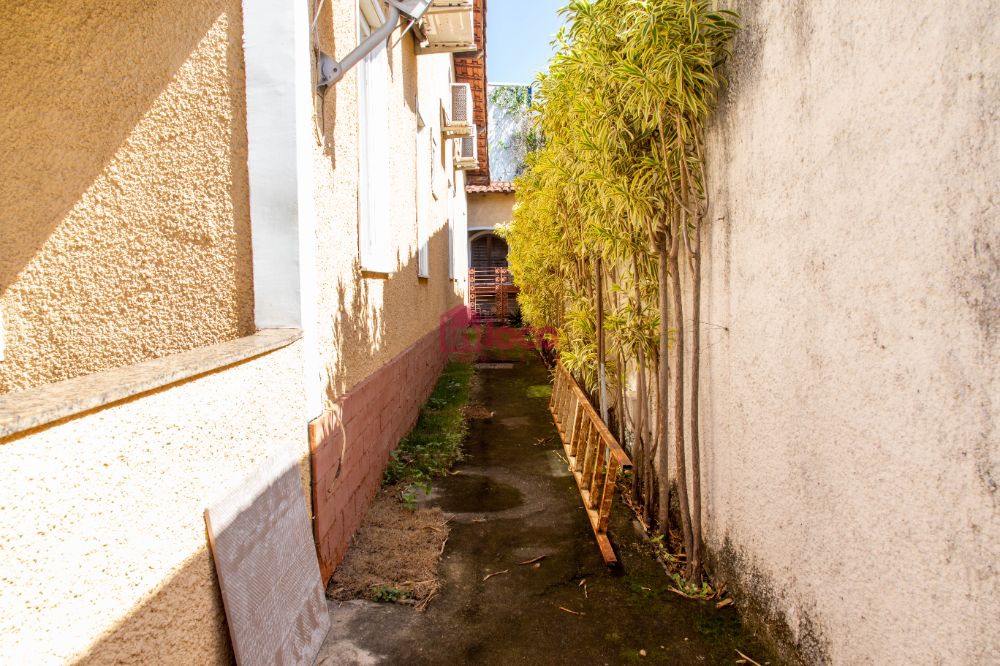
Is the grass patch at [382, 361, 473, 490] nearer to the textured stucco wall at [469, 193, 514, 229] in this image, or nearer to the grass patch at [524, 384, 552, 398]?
the grass patch at [524, 384, 552, 398]

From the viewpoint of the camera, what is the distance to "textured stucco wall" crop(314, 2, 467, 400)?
2.95 meters

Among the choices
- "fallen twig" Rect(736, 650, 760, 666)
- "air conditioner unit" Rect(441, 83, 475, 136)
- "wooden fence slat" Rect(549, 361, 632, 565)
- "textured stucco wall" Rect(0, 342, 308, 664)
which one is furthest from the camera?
"air conditioner unit" Rect(441, 83, 475, 136)

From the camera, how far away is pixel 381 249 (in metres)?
4.54

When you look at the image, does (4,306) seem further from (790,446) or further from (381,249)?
(790,446)

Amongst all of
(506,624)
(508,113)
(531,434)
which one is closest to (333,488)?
(506,624)

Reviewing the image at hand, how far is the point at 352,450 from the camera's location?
3.26 meters

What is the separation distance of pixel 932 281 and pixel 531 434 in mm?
4674

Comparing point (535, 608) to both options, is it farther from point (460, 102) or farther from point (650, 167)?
point (460, 102)

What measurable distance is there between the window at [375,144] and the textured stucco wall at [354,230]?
4.7 inches

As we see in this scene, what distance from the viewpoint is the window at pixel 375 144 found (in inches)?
168

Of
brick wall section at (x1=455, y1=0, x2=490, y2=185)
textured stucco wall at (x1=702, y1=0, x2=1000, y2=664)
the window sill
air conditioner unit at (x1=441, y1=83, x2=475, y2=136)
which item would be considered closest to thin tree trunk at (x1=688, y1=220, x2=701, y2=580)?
textured stucco wall at (x1=702, y1=0, x2=1000, y2=664)

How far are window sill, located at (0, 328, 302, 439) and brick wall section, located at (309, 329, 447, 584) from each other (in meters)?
0.86
